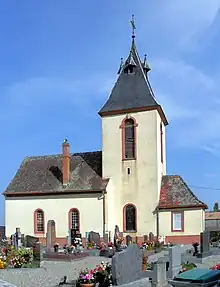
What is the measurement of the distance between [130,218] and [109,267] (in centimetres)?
1935

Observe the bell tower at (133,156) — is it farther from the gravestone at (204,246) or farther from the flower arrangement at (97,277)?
the flower arrangement at (97,277)

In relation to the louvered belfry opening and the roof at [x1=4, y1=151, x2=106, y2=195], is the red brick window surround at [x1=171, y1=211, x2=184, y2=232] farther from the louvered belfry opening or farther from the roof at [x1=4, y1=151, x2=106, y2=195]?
the roof at [x1=4, y1=151, x2=106, y2=195]

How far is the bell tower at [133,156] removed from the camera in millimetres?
32094

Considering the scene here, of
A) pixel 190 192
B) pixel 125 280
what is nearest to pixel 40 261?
pixel 125 280

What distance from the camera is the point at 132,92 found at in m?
33.9

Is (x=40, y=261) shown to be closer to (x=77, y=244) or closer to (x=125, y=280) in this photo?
(x=77, y=244)

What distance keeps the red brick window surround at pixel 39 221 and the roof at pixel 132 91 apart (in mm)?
8663

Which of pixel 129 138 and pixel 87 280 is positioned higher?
pixel 129 138

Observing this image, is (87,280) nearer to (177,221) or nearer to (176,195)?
(177,221)

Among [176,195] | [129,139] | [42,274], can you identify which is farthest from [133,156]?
[42,274]

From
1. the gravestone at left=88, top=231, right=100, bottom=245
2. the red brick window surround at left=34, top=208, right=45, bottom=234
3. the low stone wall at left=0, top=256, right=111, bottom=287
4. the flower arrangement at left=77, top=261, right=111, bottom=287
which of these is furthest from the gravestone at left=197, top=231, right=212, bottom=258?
the red brick window surround at left=34, top=208, right=45, bottom=234

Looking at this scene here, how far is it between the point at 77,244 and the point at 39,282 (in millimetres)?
10084

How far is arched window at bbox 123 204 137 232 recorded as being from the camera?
32.4 metres

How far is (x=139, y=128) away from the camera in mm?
32938
